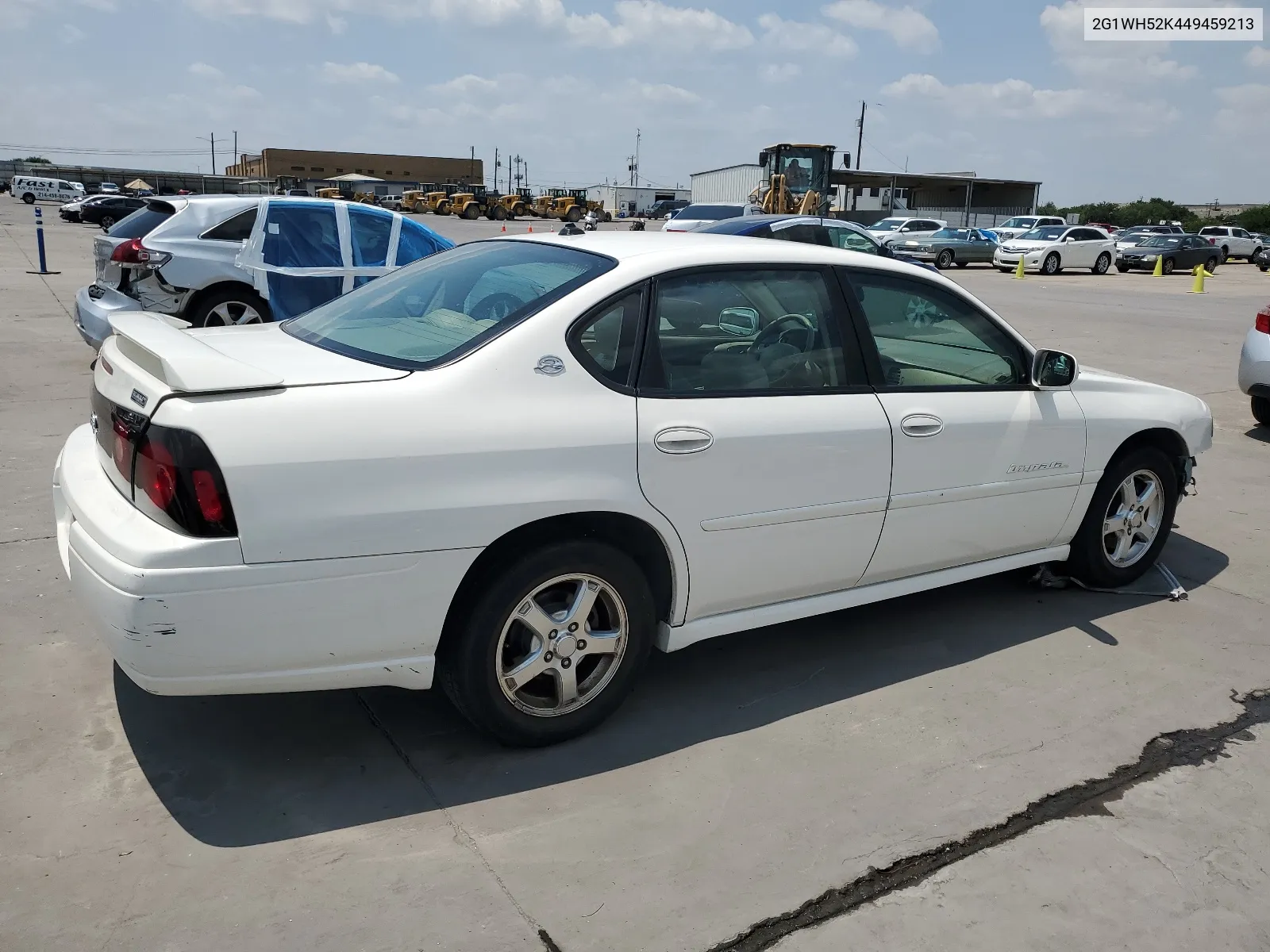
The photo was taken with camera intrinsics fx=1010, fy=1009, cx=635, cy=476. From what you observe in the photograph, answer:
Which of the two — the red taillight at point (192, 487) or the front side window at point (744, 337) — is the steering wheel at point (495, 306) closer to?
the front side window at point (744, 337)

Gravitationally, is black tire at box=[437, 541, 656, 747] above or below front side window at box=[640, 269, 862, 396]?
below

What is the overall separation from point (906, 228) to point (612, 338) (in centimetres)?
3271

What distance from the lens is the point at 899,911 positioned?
2.62 metres

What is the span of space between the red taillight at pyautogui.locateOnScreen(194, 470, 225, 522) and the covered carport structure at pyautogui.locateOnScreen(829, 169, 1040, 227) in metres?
58.6

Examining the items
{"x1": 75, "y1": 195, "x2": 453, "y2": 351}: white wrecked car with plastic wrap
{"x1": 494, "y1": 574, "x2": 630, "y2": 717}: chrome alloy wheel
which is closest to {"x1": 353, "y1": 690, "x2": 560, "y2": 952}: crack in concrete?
{"x1": 494, "y1": 574, "x2": 630, "y2": 717}: chrome alloy wheel

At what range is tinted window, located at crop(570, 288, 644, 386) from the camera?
3156 mm

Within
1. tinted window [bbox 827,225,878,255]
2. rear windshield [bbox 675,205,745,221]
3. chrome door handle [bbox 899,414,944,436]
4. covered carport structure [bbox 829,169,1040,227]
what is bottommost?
chrome door handle [bbox 899,414,944,436]

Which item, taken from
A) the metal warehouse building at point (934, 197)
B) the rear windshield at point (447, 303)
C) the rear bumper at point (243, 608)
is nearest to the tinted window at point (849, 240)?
the rear windshield at point (447, 303)

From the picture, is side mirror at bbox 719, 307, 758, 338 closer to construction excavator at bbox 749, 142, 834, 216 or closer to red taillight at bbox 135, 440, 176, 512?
red taillight at bbox 135, 440, 176, 512

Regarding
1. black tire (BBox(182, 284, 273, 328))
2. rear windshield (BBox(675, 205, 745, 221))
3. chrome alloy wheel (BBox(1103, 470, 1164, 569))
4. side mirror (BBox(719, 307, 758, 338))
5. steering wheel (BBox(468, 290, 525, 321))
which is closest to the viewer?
steering wheel (BBox(468, 290, 525, 321))

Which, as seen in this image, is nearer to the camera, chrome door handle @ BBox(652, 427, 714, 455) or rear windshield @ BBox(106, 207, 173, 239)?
chrome door handle @ BBox(652, 427, 714, 455)

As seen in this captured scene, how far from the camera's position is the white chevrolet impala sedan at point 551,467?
2.67 meters

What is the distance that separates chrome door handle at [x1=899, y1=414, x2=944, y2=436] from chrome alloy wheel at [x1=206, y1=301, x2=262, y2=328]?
20.8 ft

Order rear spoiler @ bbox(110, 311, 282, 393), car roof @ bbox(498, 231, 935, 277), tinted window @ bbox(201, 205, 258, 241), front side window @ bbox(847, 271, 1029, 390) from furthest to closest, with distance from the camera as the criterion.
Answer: tinted window @ bbox(201, 205, 258, 241) → front side window @ bbox(847, 271, 1029, 390) → car roof @ bbox(498, 231, 935, 277) → rear spoiler @ bbox(110, 311, 282, 393)
